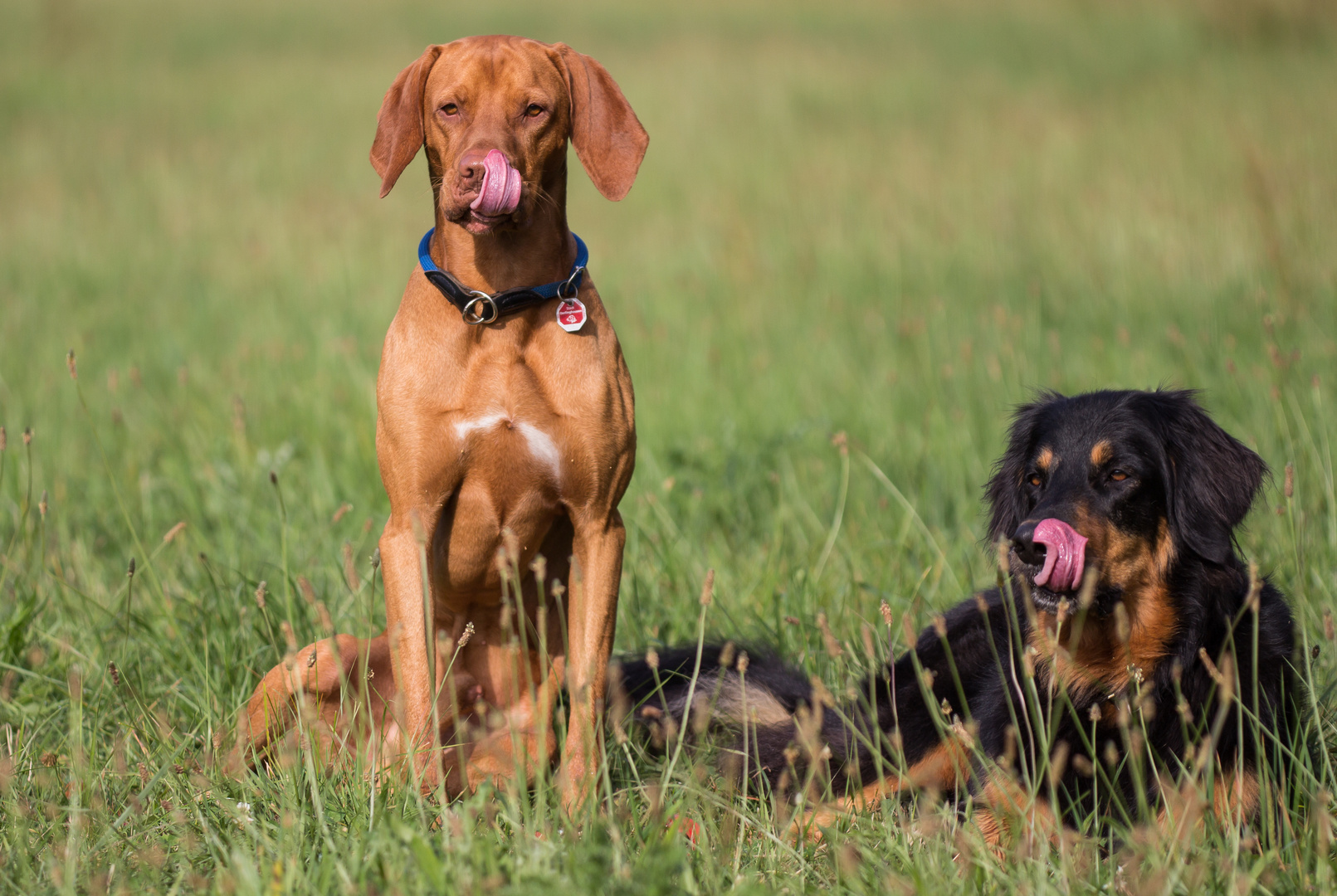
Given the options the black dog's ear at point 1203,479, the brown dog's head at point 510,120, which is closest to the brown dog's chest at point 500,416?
the brown dog's head at point 510,120

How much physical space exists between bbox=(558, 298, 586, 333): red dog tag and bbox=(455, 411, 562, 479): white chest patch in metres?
0.25

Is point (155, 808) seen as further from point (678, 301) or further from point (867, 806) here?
point (678, 301)

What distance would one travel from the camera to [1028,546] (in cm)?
239

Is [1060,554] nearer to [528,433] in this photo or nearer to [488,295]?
[528,433]

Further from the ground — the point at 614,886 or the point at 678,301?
the point at 678,301

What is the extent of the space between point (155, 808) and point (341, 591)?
126cm

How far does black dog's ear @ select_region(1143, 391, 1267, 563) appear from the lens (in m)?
2.60

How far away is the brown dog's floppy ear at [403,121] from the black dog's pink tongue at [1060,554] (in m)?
1.65

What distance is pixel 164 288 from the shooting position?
8203 millimetres

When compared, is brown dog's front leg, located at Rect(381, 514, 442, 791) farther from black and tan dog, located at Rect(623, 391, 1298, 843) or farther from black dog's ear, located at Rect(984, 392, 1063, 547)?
black dog's ear, located at Rect(984, 392, 1063, 547)

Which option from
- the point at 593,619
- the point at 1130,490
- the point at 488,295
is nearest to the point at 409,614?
the point at 593,619

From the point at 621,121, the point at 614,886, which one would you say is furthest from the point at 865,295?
the point at 614,886

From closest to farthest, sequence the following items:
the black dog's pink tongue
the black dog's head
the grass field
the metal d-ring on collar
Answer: the grass field < the black dog's pink tongue < the black dog's head < the metal d-ring on collar

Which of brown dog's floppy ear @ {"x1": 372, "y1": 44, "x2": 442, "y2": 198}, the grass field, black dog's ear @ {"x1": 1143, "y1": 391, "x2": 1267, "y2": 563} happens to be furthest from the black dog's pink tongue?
brown dog's floppy ear @ {"x1": 372, "y1": 44, "x2": 442, "y2": 198}
